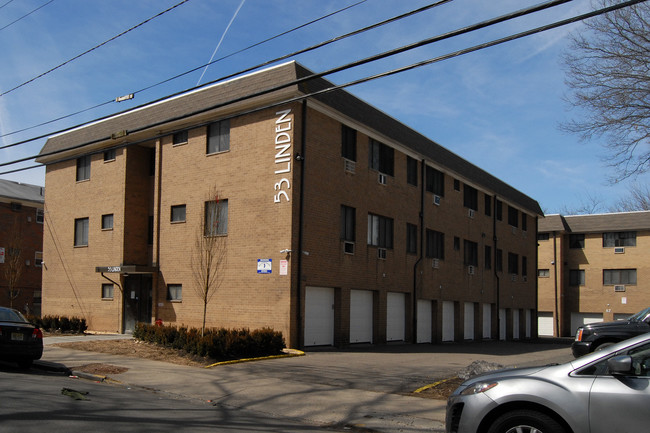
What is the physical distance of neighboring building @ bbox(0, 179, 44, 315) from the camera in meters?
39.6

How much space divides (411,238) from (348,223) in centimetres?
531

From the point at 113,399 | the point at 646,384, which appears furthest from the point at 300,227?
the point at 646,384

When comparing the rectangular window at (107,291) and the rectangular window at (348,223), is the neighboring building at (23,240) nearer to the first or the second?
the rectangular window at (107,291)

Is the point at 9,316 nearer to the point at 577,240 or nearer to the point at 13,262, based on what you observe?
the point at 13,262

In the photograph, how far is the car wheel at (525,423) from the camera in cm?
577

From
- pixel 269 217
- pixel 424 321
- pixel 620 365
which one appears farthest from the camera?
pixel 424 321

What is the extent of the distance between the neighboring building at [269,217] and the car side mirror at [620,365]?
12.2m

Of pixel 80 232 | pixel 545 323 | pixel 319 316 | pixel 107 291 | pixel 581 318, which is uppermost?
pixel 80 232

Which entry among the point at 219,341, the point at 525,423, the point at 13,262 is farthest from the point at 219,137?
the point at 525,423

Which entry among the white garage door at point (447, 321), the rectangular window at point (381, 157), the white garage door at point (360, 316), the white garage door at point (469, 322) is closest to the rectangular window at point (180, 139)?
the rectangular window at point (381, 157)

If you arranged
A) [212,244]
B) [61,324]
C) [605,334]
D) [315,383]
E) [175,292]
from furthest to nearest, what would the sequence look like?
[61,324]
[175,292]
[212,244]
[605,334]
[315,383]

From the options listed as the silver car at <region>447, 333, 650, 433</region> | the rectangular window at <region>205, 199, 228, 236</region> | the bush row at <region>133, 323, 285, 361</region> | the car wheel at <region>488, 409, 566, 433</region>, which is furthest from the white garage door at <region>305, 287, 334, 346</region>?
the car wheel at <region>488, 409, 566, 433</region>

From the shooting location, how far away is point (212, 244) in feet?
68.5

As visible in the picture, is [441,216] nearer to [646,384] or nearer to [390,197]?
[390,197]
